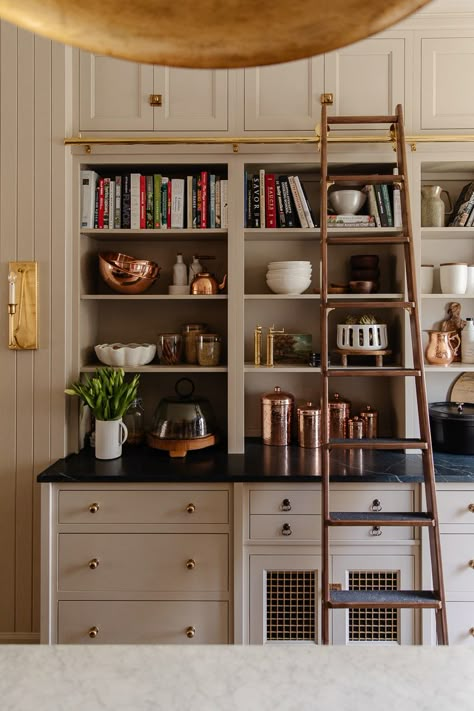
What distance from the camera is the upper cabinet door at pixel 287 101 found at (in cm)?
243

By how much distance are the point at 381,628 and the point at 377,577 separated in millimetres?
197

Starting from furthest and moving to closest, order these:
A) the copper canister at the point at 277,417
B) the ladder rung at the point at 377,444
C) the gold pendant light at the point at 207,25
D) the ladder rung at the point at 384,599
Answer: the copper canister at the point at 277,417 < the ladder rung at the point at 377,444 < the ladder rung at the point at 384,599 < the gold pendant light at the point at 207,25

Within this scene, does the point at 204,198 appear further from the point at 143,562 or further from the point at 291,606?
the point at 291,606

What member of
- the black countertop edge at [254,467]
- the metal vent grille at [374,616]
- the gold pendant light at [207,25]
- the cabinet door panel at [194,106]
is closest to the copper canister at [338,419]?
the black countertop edge at [254,467]

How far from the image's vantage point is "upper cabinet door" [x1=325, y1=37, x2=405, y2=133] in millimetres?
2422

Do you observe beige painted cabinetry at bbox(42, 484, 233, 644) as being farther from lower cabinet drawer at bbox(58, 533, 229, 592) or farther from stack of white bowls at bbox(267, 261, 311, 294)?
stack of white bowls at bbox(267, 261, 311, 294)

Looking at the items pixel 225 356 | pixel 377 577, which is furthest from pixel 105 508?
pixel 377 577

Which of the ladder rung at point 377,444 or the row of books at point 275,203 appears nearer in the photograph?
the ladder rung at point 377,444

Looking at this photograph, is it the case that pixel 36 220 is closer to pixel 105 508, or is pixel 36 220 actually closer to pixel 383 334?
pixel 105 508

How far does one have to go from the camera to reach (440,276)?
2.64m

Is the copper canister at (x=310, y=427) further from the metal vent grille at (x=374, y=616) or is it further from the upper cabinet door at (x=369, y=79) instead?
the upper cabinet door at (x=369, y=79)

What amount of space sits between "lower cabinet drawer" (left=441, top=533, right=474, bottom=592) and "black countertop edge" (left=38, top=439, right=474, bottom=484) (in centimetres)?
26

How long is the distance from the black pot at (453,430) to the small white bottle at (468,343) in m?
0.25

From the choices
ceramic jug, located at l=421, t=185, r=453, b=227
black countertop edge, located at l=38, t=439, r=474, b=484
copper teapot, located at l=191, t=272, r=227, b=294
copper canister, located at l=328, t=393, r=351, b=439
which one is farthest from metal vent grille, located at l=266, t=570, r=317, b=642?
ceramic jug, located at l=421, t=185, r=453, b=227
